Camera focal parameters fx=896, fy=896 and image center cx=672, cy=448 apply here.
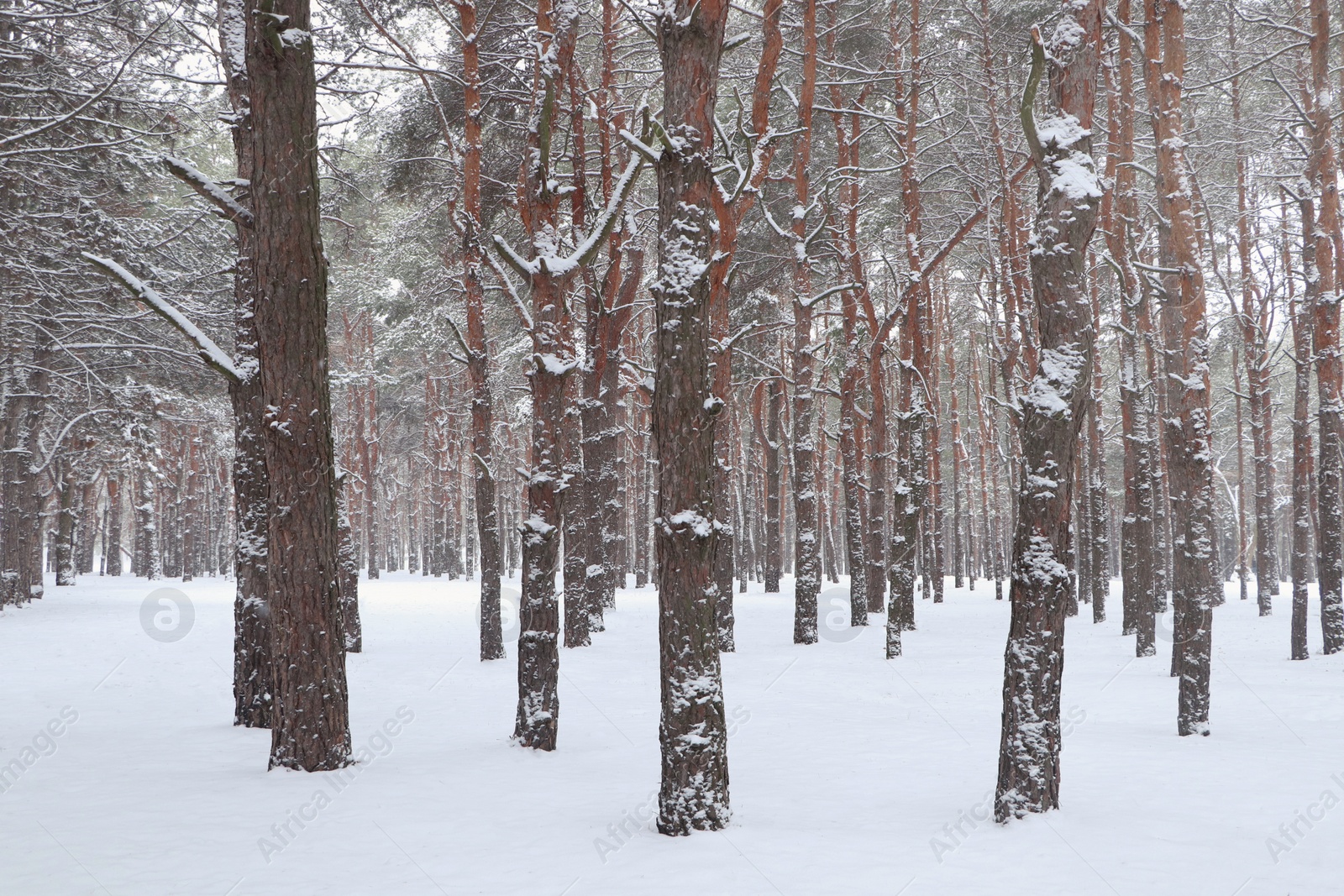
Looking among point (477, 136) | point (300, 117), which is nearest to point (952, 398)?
point (477, 136)

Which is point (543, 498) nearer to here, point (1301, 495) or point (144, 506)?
point (1301, 495)

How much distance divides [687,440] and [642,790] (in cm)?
271

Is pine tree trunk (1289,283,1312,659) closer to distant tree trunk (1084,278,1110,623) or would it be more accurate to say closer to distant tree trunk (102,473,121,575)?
distant tree trunk (1084,278,1110,623)

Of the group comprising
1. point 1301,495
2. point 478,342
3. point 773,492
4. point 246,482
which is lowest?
point 773,492

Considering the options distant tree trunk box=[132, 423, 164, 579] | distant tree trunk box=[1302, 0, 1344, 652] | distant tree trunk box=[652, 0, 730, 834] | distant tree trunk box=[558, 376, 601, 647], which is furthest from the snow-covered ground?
distant tree trunk box=[132, 423, 164, 579]

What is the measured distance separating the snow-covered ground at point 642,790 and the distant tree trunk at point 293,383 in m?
0.54

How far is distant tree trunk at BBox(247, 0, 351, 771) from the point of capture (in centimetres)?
632

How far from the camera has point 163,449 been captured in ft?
111

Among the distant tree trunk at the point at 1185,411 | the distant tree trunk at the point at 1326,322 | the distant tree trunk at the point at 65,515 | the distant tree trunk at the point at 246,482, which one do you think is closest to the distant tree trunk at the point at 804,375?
the distant tree trunk at the point at 1185,411

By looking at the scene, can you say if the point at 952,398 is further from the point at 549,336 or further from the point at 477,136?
the point at 549,336

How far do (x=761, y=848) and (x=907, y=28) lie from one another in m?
16.7

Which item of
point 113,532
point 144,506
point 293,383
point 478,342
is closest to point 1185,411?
point 293,383

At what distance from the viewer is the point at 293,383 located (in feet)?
20.8

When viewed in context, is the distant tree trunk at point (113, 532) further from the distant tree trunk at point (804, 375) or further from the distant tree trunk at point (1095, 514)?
the distant tree trunk at point (1095, 514)
